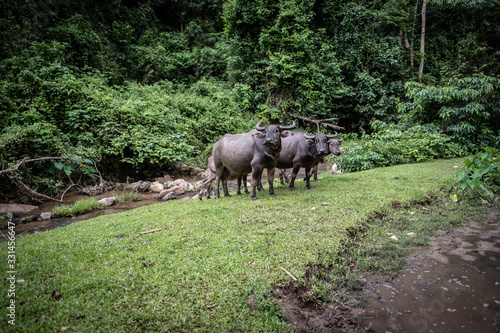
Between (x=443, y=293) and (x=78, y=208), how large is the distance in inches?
379

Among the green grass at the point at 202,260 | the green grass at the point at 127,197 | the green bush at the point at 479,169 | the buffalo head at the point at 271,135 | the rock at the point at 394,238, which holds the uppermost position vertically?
the buffalo head at the point at 271,135

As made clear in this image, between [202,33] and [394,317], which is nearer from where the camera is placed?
[394,317]

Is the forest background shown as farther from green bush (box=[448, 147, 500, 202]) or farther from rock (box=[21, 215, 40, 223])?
green bush (box=[448, 147, 500, 202])

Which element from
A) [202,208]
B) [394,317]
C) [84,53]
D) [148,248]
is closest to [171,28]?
[84,53]

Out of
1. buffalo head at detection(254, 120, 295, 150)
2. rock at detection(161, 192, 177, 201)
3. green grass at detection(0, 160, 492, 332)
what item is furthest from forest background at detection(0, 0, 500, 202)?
buffalo head at detection(254, 120, 295, 150)

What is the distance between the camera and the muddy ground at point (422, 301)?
9.48 ft

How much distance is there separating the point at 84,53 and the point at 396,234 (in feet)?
62.1

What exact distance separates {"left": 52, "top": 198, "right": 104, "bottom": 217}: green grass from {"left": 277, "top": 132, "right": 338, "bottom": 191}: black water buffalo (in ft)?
21.2

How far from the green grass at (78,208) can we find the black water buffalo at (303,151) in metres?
6.47

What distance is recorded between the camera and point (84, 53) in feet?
51.9

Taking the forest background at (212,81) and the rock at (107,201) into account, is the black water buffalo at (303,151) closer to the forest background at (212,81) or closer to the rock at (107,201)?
the forest background at (212,81)

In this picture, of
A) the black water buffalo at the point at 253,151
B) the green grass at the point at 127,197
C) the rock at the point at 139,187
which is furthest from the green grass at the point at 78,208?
the black water buffalo at the point at 253,151

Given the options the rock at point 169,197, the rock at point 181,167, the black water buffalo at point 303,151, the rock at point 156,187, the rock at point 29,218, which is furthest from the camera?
the rock at point 181,167

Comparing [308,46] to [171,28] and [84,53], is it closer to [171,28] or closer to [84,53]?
[84,53]
